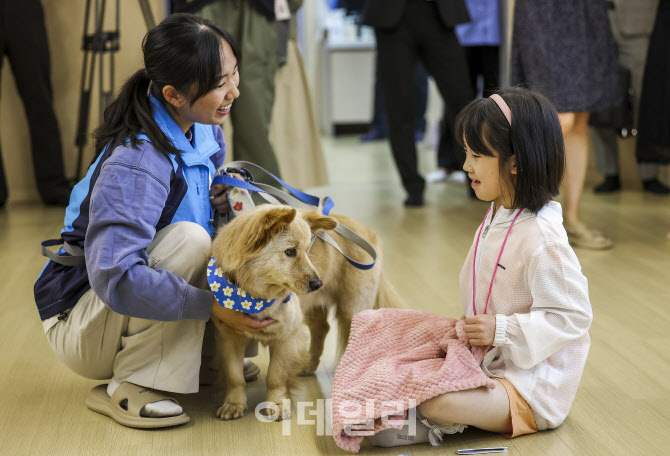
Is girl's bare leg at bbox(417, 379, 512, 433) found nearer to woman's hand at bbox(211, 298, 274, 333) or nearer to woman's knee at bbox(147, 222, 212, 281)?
woman's hand at bbox(211, 298, 274, 333)

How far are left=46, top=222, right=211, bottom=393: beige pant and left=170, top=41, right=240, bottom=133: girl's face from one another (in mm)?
263

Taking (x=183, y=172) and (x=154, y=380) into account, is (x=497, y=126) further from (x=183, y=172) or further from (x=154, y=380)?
(x=154, y=380)

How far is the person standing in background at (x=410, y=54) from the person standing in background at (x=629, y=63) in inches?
41.7

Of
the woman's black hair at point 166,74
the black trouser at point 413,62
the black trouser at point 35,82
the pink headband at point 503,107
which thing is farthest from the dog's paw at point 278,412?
the black trouser at point 35,82

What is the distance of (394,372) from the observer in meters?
1.59

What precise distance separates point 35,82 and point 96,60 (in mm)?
366

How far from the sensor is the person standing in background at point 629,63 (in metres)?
4.28

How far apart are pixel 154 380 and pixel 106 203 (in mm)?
456

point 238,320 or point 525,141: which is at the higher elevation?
point 525,141

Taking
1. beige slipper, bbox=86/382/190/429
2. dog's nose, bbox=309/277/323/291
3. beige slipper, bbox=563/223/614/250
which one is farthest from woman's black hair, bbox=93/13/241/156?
beige slipper, bbox=563/223/614/250

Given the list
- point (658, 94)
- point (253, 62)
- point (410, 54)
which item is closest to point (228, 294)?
point (253, 62)

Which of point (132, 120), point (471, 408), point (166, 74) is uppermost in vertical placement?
point (166, 74)

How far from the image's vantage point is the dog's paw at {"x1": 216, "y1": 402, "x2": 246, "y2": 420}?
176cm

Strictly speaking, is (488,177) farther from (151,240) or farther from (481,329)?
(151,240)
